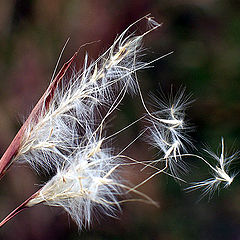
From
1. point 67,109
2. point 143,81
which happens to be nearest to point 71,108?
point 67,109

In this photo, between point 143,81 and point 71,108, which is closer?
point 71,108

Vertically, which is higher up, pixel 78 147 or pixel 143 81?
pixel 78 147

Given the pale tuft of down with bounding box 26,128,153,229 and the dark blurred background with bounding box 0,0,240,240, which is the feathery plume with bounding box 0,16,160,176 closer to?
the pale tuft of down with bounding box 26,128,153,229

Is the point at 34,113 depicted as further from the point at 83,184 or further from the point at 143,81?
the point at 143,81

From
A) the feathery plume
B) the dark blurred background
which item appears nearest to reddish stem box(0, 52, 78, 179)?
the feathery plume

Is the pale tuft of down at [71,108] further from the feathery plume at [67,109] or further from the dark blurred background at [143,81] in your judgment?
the dark blurred background at [143,81]

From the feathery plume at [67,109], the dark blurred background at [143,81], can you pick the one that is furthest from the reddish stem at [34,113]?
the dark blurred background at [143,81]

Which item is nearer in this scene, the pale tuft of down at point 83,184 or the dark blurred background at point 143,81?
the pale tuft of down at point 83,184

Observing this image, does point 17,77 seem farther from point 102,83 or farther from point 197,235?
point 102,83

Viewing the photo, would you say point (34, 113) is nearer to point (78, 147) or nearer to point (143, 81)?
point (78, 147)
